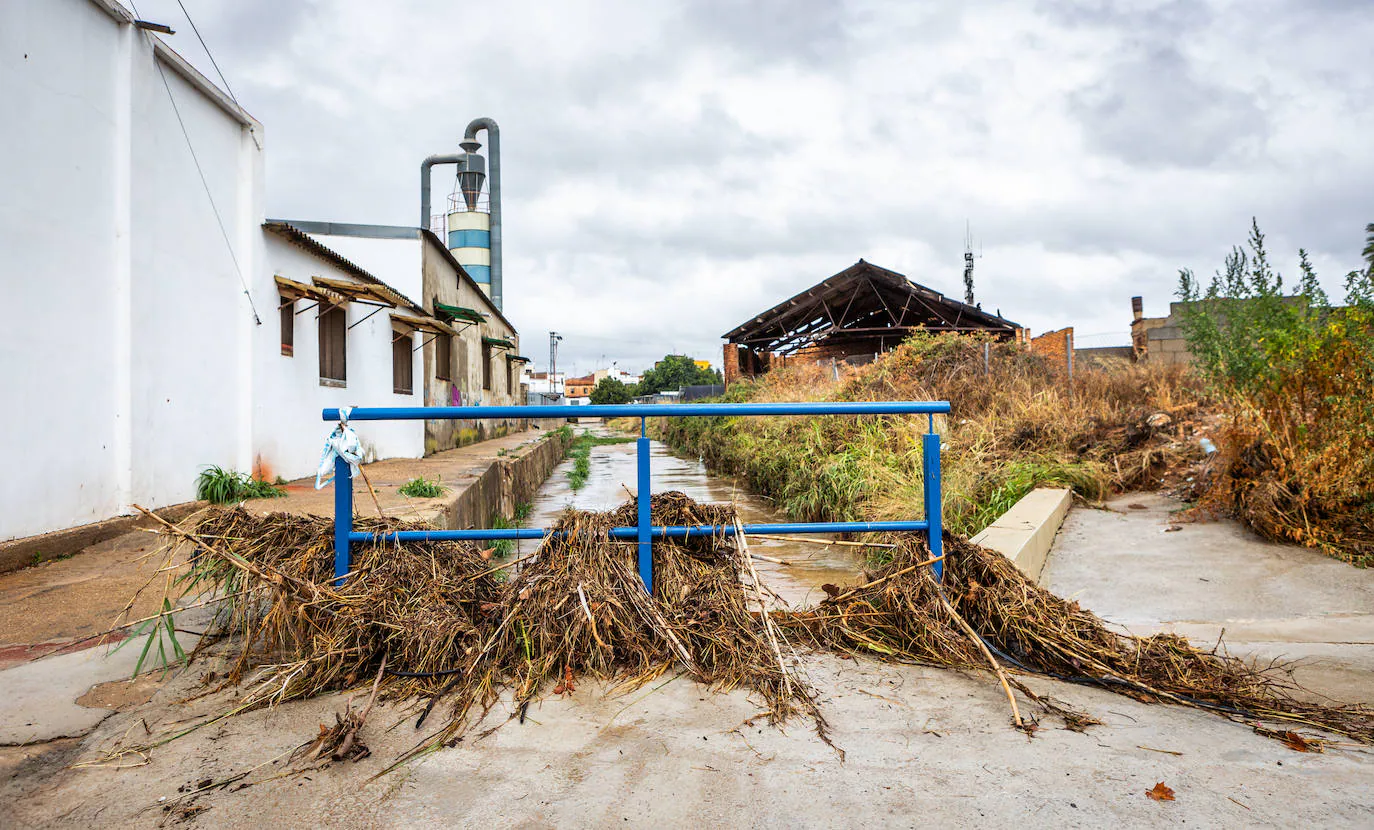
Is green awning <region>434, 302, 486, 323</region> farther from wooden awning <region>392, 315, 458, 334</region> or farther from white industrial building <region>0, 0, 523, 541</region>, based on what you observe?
white industrial building <region>0, 0, 523, 541</region>

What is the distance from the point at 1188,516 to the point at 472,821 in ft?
19.5

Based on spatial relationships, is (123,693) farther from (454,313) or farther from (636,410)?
(454,313)

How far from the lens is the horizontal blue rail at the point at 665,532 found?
9.80 feet

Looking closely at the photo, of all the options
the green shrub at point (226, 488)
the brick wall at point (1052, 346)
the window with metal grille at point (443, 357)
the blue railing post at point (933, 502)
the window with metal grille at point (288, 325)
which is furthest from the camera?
the window with metal grille at point (443, 357)

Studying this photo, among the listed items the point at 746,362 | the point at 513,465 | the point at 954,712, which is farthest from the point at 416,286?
the point at 954,712

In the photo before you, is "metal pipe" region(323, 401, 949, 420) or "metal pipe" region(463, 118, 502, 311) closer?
"metal pipe" region(323, 401, 949, 420)

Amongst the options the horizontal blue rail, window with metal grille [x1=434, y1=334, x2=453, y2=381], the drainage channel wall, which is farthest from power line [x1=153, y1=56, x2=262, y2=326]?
window with metal grille [x1=434, y1=334, x2=453, y2=381]

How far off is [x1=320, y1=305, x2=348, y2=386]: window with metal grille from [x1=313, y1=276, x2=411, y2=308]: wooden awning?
0.47m

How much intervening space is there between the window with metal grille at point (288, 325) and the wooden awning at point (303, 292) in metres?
0.08

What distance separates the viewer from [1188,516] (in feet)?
19.0

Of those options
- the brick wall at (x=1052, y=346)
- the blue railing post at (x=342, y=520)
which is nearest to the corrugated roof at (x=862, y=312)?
the brick wall at (x=1052, y=346)

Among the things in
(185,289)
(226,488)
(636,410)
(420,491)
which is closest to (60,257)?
(185,289)

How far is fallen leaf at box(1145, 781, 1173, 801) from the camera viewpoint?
1.91 m

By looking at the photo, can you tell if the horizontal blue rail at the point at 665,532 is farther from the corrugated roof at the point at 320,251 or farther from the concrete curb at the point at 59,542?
the corrugated roof at the point at 320,251
